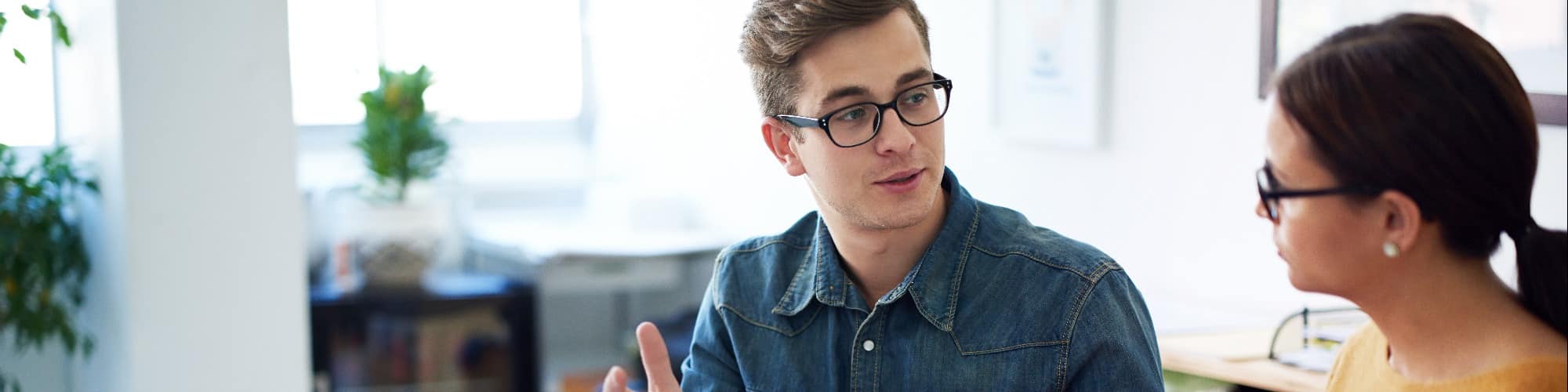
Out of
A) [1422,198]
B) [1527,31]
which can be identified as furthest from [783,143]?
[1527,31]

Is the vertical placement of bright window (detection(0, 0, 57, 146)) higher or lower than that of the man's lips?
higher

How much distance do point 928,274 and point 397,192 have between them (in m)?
2.68

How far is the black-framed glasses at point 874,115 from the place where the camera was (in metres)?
1.46

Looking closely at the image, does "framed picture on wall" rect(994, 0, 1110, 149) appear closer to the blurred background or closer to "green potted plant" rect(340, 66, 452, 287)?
the blurred background

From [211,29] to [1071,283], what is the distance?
6.08 feet

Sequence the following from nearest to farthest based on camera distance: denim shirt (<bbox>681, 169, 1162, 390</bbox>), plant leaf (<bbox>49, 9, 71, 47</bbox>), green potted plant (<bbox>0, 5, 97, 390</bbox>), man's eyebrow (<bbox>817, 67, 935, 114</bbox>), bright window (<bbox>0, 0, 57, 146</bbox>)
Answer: denim shirt (<bbox>681, 169, 1162, 390</bbox>)
man's eyebrow (<bbox>817, 67, 935, 114</bbox>)
green potted plant (<bbox>0, 5, 97, 390</bbox>)
plant leaf (<bbox>49, 9, 71, 47</bbox>)
bright window (<bbox>0, 0, 57, 146</bbox>)

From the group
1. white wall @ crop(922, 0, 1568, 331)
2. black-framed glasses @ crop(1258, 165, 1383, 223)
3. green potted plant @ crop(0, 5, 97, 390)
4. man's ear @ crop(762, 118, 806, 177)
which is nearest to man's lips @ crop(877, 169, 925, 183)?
man's ear @ crop(762, 118, 806, 177)

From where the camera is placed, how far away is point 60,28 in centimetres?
262

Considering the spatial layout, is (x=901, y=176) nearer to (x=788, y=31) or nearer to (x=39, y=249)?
(x=788, y=31)

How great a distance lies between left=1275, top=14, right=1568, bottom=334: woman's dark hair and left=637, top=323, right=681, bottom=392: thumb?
72 centimetres

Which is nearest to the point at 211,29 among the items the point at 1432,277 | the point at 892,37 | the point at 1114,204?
the point at 892,37

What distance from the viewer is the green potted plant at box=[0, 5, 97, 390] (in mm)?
2480

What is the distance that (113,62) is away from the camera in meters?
2.45

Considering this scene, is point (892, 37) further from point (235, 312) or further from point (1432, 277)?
point (235, 312)
